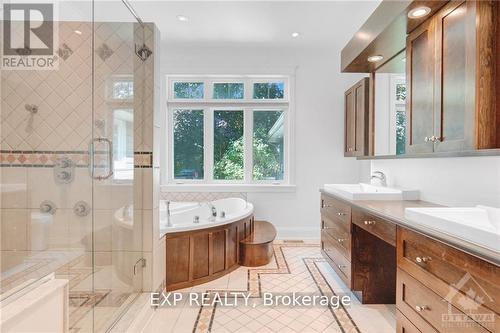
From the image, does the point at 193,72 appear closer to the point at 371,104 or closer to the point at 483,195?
the point at 371,104

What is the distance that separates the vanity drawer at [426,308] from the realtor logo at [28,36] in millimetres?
3071

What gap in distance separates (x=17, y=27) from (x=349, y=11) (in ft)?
10.4

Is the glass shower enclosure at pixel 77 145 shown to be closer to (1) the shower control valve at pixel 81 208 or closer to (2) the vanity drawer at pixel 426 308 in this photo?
(1) the shower control valve at pixel 81 208

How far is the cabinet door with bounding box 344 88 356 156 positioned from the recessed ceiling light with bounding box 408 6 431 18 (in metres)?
1.72

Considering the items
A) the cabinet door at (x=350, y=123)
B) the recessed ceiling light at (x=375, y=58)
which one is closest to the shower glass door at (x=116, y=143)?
the recessed ceiling light at (x=375, y=58)

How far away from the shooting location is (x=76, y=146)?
2.29 metres

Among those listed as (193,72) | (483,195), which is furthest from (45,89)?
(483,195)

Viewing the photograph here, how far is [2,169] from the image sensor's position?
7.14ft

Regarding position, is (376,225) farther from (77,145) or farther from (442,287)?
(77,145)

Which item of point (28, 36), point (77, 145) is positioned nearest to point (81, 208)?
point (77, 145)

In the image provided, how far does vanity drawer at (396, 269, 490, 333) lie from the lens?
1108 millimetres

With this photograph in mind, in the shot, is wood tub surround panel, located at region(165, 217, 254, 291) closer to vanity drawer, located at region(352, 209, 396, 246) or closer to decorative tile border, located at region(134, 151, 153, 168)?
decorative tile border, located at region(134, 151, 153, 168)

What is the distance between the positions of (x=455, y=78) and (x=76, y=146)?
2.82m

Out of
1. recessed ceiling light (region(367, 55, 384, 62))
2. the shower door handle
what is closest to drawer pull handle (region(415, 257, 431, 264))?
recessed ceiling light (region(367, 55, 384, 62))
